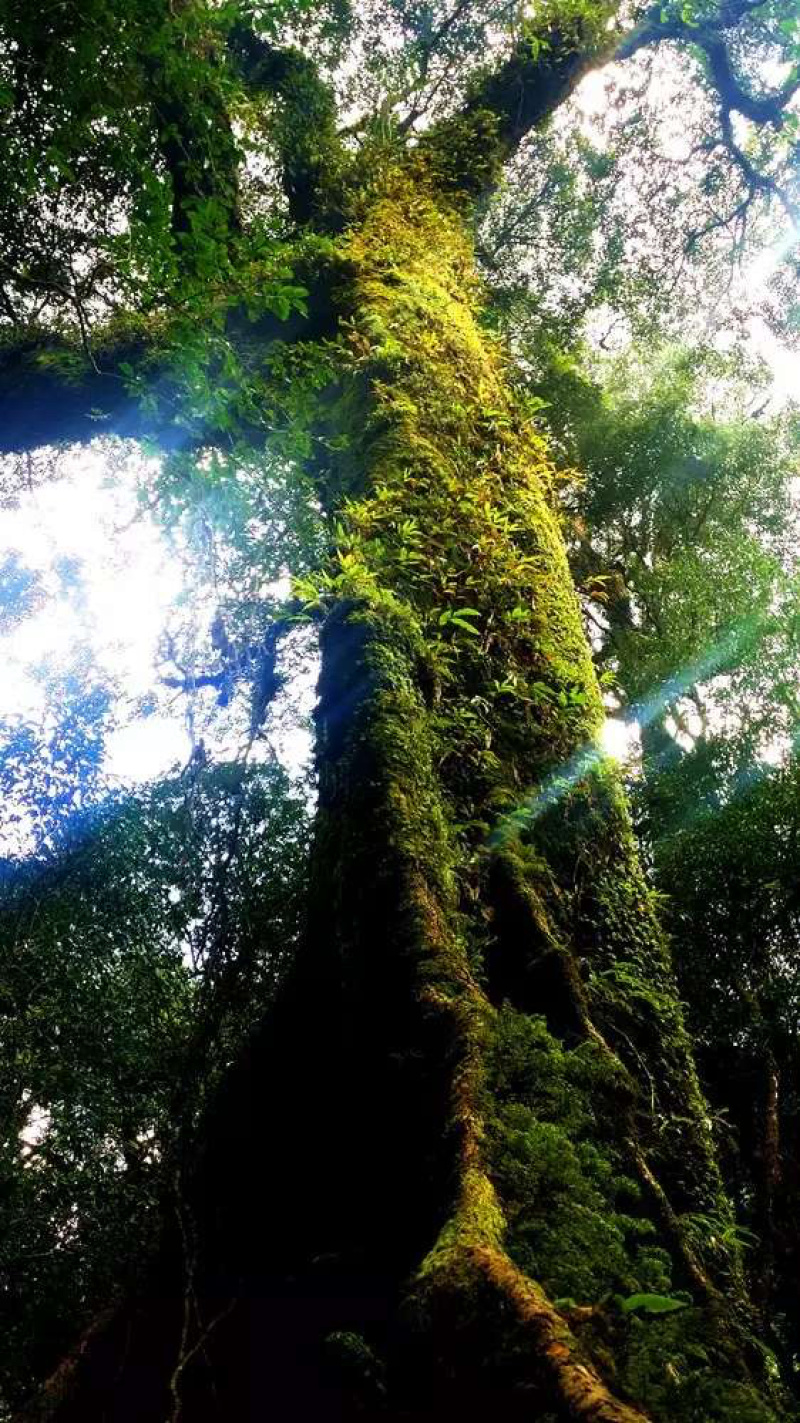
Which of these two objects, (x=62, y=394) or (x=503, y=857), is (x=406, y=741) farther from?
(x=62, y=394)

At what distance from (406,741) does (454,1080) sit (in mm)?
1365

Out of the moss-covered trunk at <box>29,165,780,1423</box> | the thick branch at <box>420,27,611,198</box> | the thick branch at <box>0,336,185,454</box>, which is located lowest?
the moss-covered trunk at <box>29,165,780,1423</box>

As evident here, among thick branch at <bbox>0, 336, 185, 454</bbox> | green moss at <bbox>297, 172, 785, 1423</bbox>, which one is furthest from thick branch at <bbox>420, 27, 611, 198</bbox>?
thick branch at <bbox>0, 336, 185, 454</bbox>

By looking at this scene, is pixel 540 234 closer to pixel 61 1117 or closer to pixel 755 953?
pixel 755 953

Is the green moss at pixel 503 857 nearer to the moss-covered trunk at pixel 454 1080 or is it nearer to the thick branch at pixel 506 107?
the moss-covered trunk at pixel 454 1080

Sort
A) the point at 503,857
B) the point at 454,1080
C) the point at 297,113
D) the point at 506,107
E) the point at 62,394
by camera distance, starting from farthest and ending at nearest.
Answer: the point at 506,107 < the point at 297,113 < the point at 62,394 < the point at 503,857 < the point at 454,1080

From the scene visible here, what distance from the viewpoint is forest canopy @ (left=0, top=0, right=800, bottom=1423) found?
7.78 feet

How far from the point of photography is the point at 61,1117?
794cm

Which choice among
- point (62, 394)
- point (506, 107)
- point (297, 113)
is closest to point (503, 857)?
point (62, 394)

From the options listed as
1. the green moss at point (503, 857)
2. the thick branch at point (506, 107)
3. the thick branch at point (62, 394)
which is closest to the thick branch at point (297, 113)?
the thick branch at point (506, 107)

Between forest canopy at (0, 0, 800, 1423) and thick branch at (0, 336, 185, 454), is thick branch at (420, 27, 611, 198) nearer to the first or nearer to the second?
forest canopy at (0, 0, 800, 1423)

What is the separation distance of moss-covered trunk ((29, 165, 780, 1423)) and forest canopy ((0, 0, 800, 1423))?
2 centimetres

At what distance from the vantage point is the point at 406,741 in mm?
3359

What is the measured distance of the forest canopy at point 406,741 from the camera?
2.37 meters
